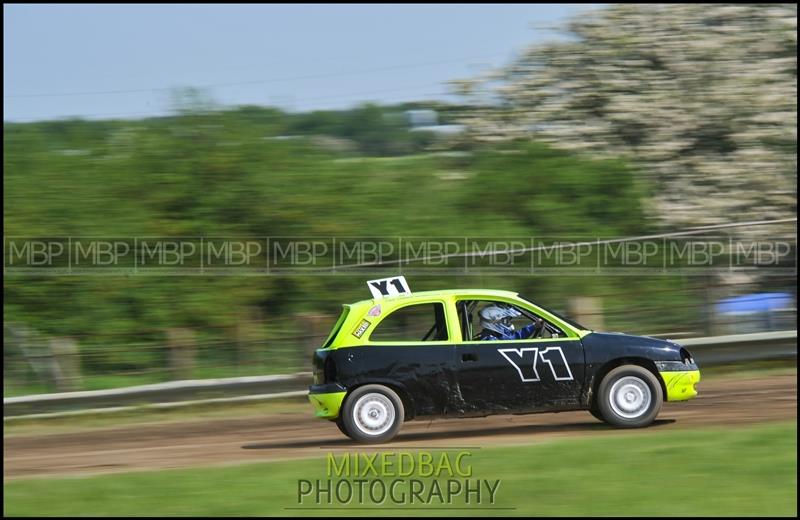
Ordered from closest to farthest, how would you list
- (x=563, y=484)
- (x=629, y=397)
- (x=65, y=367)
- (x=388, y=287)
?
(x=563, y=484), (x=629, y=397), (x=388, y=287), (x=65, y=367)

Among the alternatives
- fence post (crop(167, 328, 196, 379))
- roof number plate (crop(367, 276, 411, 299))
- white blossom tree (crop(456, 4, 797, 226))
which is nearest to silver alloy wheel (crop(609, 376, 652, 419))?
roof number plate (crop(367, 276, 411, 299))

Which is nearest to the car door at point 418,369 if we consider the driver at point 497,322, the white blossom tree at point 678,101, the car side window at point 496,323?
the car side window at point 496,323

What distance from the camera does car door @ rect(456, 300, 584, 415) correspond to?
1067 cm

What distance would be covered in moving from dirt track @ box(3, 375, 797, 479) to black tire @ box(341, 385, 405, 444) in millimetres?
204

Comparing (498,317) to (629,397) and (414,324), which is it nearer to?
(629,397)

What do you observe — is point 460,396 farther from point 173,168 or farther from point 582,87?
point 582,87

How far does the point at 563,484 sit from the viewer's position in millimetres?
8242

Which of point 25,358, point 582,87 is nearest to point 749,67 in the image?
point 582,87

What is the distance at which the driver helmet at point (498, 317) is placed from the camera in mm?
10906

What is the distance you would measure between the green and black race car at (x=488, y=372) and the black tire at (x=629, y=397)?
0.4 inches

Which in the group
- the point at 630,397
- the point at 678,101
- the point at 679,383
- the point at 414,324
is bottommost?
the point at 630,397

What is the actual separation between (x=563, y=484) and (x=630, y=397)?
9.30ft

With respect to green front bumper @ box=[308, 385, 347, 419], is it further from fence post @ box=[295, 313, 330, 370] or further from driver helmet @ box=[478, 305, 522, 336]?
fence post @ box=[295, 313, 330, 370]

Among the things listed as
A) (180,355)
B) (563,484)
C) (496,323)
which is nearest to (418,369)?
(496,323)
